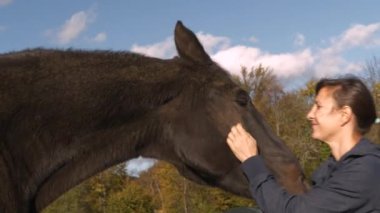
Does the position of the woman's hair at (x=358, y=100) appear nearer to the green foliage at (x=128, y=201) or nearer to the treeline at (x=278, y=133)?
the treeline at (x=278, y=133)

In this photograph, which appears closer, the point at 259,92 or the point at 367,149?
the point at 367,149

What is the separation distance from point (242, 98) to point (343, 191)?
7.13 feet

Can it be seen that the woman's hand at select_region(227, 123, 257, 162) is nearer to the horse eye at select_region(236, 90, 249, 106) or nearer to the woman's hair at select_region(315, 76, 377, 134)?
the horse eye at select_region(236, 90, 249, 106)

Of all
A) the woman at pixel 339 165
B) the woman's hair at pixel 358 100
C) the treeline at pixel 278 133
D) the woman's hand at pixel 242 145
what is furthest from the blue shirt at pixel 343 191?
the treeline at pixel 278 133

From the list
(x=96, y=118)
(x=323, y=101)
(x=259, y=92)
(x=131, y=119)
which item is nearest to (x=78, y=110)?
(x=96, y=118)

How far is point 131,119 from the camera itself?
5.73 meters

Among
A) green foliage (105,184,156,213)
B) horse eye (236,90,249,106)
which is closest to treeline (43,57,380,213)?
green foliage (105,184,156,213)

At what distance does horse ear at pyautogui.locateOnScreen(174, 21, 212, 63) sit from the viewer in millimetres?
5934

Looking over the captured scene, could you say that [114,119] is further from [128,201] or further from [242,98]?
[128,201]

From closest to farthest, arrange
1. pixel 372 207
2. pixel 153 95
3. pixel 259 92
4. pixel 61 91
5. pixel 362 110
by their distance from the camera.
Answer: pixel 372 207 → pixel 362 110 → pixel 61 91 → pixel 153 95 → pixel 259 92

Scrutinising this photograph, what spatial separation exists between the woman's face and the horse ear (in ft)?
6.24

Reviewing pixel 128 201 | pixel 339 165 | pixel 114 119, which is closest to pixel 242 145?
pixel 339 165

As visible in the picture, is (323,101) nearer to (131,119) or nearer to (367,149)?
(367,149)

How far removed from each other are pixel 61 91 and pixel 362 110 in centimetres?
274
